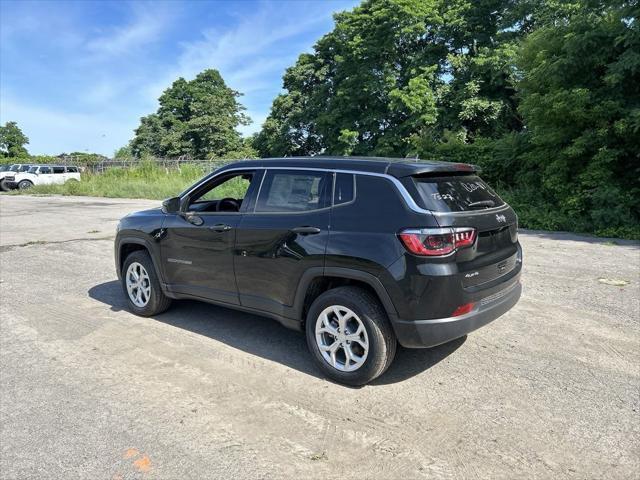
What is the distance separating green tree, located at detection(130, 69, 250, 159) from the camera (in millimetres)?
53006

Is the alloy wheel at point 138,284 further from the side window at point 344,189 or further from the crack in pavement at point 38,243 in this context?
the crack in pavement at point 38,243

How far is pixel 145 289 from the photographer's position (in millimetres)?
5191

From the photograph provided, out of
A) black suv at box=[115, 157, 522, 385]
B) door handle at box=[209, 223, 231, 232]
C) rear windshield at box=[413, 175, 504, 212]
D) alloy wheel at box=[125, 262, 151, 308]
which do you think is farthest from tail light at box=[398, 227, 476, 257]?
alloy wheel at box=[125, 262, 151, 308]

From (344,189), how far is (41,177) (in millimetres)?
35522

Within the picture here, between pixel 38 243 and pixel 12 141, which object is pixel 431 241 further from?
pixel 12 141

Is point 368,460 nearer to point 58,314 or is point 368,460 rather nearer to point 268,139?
point 58,314

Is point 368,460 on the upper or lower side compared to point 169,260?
lower

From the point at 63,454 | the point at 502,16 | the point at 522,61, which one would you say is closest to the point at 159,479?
the point at 63,454

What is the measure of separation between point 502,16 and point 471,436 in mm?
25939

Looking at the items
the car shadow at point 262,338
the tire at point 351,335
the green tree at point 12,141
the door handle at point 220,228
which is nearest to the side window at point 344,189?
the tire at point 351,335

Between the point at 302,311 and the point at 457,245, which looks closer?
the point at 457,245

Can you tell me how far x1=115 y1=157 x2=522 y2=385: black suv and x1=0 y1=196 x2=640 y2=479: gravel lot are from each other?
444 millimetres

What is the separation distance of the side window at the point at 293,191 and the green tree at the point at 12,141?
251 feet

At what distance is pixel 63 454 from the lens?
9.24 ft
